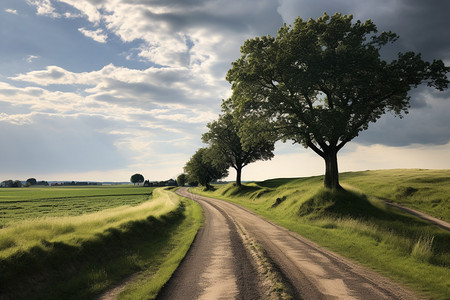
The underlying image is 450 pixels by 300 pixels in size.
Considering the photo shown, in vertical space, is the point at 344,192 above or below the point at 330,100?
below

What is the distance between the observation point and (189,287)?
9219 mm

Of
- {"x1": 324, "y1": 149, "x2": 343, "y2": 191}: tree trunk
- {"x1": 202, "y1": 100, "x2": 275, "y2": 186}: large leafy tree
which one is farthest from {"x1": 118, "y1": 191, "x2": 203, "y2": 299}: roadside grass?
{"x1": 202, "y1": 100, "x2": 275, "y2": 186}: large leafy tree

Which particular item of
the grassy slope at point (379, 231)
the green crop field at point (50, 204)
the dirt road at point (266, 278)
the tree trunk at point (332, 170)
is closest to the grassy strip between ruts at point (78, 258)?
the dirt road at point (266, 278)

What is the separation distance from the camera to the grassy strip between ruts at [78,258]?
934 centimetres

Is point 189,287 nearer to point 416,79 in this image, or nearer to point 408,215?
point 408,215

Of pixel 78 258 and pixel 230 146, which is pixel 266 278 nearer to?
pixel 78 258

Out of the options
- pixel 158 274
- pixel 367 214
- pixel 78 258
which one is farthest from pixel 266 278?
pixel 367 214

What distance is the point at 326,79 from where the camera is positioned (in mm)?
27797

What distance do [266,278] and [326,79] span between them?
23.6 metres

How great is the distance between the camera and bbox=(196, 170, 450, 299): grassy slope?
1117cm

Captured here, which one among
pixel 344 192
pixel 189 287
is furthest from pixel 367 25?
pixel 189 287

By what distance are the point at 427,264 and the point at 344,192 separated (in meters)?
17.7

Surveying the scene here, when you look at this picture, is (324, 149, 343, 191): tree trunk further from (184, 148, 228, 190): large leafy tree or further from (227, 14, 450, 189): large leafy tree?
(184, 148, 228, 190): large leafy tree

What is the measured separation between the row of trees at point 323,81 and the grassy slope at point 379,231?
4270 millimetres
